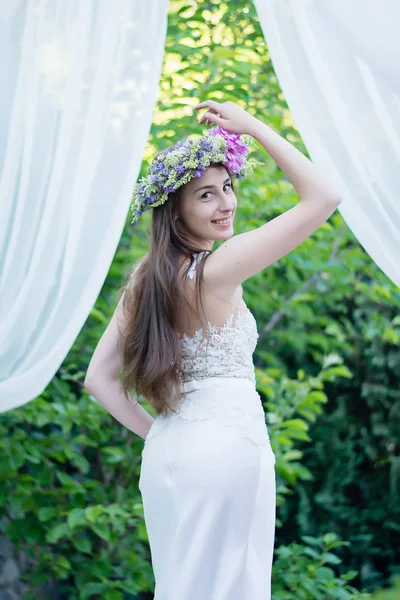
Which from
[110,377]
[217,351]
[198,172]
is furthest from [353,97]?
[110,377]

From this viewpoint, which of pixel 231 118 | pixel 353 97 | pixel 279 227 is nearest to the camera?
pixel 279 227

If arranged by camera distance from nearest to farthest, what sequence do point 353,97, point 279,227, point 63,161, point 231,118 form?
point 279,227
point 231,118
point 353,97
point 63,161

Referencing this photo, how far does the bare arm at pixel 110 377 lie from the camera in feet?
6.83

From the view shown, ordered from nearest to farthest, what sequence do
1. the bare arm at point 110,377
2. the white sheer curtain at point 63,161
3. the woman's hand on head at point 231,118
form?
the woman's hand on head at point 231,118
the bare arm at point 110,377
the white sheer curtain at point 63,161

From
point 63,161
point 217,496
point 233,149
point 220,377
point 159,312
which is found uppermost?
point 63,161

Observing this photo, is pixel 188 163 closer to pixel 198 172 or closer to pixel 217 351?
pixel 198 172

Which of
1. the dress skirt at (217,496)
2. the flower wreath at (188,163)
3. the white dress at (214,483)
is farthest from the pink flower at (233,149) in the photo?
the dress skirt at (217,496)

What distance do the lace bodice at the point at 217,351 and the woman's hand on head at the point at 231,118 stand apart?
0.99 ft

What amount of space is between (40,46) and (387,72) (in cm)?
94

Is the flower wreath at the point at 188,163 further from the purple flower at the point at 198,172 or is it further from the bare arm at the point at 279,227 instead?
the bare arm at the point at 279,227

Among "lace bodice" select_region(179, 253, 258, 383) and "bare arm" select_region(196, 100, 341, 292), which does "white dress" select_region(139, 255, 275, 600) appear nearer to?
"lace bodice" select_region(179, 253, 258, 383)

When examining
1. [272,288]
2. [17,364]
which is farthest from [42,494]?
[272,288]

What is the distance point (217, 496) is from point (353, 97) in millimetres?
1007

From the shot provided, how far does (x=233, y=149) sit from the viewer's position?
1957 mm
